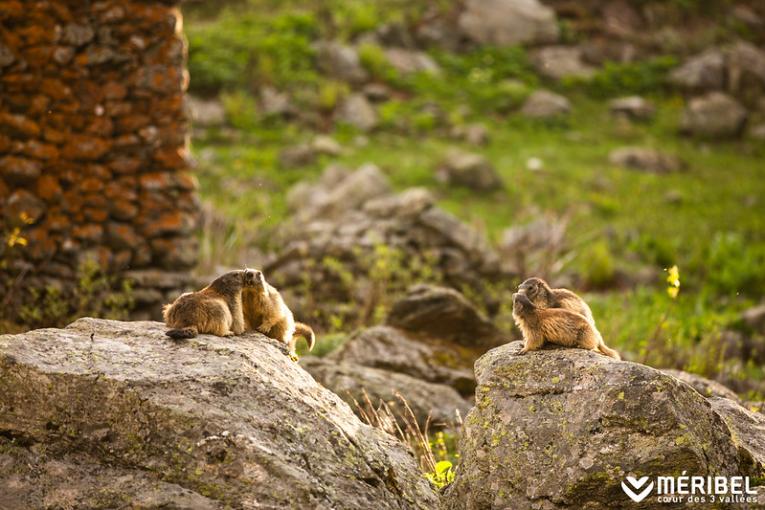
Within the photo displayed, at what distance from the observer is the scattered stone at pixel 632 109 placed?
22.3 m

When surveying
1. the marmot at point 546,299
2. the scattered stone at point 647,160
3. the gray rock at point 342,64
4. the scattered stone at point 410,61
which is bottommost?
the scattered stone at point 647,160

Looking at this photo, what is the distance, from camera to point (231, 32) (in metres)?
22.1


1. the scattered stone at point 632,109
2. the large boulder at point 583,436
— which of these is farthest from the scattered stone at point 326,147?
the large boulder at point 583,436

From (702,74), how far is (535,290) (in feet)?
64.3

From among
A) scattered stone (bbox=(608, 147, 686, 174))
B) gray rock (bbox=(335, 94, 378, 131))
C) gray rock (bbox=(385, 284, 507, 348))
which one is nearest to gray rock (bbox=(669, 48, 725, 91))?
scattered stone (bbox=(608, 147, 686, 174))

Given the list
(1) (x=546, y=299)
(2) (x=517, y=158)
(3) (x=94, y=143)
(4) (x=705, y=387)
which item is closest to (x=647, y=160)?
(2) (x=517, y=158)

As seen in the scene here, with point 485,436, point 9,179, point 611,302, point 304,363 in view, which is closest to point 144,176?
point 9,179

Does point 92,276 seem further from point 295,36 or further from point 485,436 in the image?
point 295,36

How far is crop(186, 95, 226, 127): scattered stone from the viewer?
19.5 metres

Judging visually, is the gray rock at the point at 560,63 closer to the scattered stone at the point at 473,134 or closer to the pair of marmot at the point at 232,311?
the scattered stone at the point at 473,134

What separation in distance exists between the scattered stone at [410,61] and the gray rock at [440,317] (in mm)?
14018

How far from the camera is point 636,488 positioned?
441cm

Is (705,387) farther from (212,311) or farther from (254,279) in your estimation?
(212,311)

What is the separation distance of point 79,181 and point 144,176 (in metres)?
0.71
